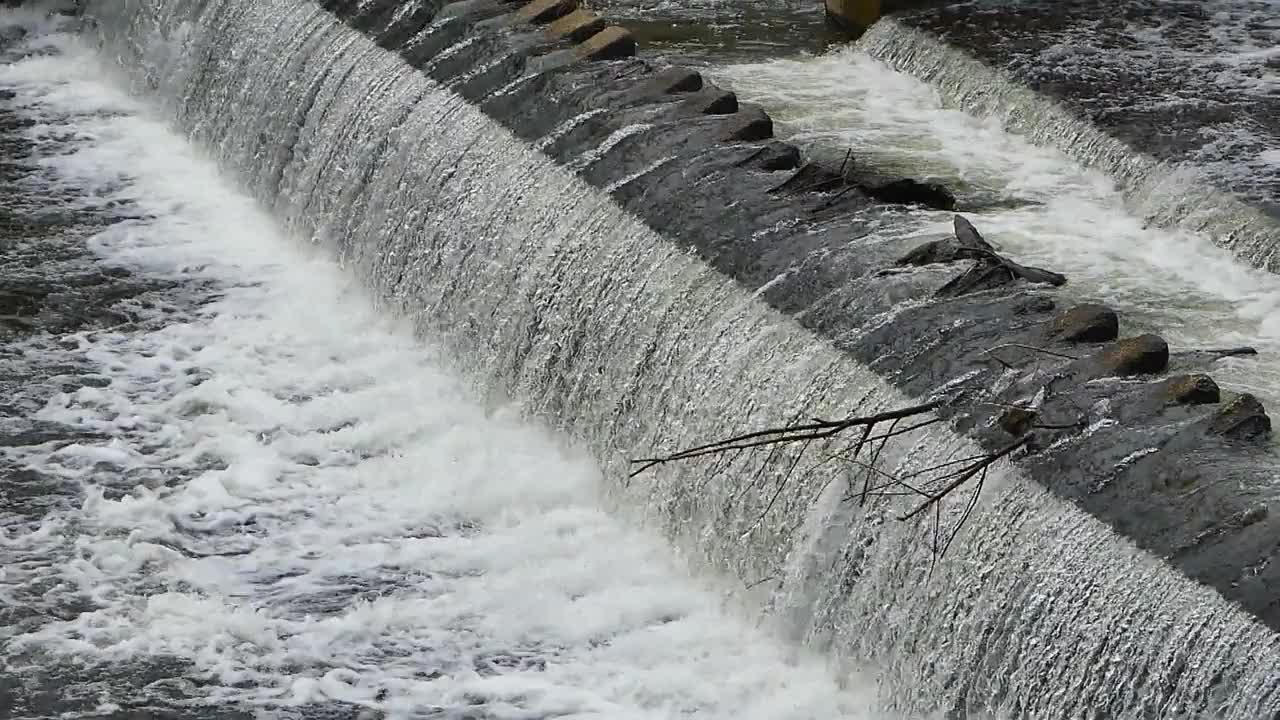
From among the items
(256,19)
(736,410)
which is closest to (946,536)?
(736,410)

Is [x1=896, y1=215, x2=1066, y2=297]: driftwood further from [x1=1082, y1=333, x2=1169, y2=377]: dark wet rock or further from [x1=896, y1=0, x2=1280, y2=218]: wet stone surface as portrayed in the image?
[x1=896, y1=0, x2=1280, y2=218]: wet stone surface

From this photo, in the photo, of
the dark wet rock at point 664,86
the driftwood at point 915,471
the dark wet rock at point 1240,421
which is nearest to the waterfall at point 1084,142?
the dark wet rock at point 664,86

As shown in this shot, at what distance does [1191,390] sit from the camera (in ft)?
22.0

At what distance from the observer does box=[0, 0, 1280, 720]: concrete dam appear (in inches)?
260

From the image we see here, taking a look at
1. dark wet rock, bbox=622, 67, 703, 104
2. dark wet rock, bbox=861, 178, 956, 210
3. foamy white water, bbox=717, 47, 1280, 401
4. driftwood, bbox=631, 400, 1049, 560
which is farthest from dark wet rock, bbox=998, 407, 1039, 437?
dark wet rock, bbox=622, 67, 703, 104

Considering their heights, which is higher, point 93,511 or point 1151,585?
point 1151,585

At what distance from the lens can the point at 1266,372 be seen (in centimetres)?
806

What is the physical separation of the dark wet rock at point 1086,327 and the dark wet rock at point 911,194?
1.82 m

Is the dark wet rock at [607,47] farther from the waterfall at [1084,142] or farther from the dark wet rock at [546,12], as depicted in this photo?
the waterfall at [1084,142]

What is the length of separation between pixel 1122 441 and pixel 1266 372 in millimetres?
1784

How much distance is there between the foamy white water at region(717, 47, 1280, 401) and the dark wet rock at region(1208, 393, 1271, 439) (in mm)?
1207

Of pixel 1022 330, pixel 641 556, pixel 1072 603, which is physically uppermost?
pixel 1022 330

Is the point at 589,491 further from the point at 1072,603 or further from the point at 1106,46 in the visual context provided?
the point at 1106,46

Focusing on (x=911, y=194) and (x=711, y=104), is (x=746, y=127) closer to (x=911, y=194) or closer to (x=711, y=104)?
(x=711, y=104)
